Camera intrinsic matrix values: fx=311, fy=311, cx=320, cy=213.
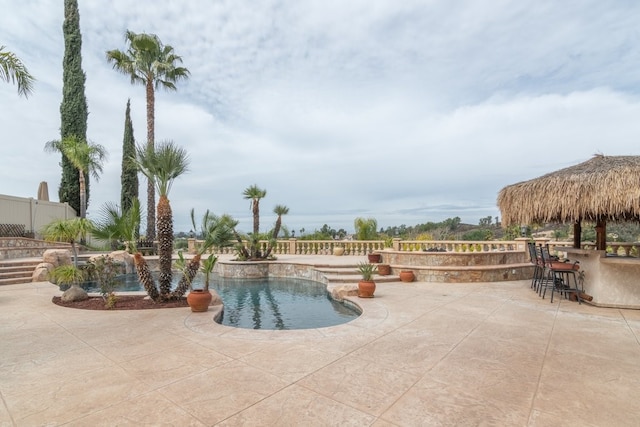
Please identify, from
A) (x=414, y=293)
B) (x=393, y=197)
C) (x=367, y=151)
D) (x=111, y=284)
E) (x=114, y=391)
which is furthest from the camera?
(x=393, y=197)

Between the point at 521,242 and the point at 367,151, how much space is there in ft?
29.5

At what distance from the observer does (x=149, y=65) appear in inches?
776

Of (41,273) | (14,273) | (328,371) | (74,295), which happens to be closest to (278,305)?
(74,295)

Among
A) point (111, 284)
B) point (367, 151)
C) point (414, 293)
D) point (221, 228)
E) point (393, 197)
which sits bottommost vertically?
point (414, 293)

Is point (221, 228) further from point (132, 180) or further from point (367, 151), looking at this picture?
point (132, 180)

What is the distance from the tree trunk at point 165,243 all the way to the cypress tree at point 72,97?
18.8 meters

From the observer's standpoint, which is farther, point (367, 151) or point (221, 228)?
point (367, 151)

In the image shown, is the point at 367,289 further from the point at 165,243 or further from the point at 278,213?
the point at 278,213

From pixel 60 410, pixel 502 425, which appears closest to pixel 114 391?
pixel 60 410

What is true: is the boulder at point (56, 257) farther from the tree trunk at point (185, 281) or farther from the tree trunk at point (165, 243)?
the tree trunk at point (185, 281)

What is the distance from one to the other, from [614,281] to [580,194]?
6.38 ft

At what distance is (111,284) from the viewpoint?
6.96m

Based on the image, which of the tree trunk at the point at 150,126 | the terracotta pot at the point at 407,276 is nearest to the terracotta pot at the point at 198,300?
the terracotta pot at the point at 407,276

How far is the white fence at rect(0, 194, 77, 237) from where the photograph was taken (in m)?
17.1
